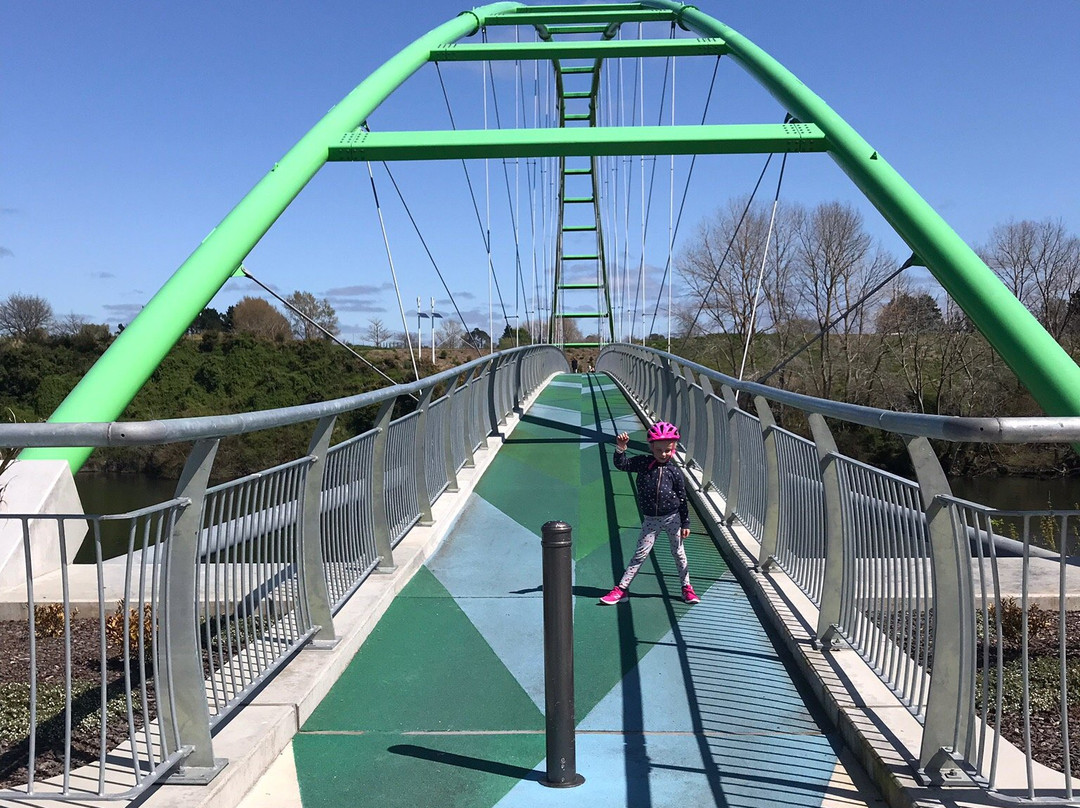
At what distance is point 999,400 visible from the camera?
45.6m

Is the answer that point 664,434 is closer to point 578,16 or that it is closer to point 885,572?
point 885,572

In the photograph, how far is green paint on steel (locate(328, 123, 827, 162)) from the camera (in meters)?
12.5

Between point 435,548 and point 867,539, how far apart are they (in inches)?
155

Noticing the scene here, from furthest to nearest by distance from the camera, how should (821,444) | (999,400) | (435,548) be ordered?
(999,400), (435,548), (821,444)

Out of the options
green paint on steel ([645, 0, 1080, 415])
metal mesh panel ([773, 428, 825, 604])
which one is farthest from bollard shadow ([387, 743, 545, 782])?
green paint on steel ([645, 0, 1080, 415])

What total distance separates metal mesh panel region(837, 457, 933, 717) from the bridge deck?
1.29ft

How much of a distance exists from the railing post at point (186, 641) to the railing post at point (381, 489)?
2.71 meters

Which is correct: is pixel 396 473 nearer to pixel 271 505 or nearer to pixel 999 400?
pixel 271 505

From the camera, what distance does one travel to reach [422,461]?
7.81 meters

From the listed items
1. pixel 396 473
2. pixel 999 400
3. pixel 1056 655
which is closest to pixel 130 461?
pixel 999 400

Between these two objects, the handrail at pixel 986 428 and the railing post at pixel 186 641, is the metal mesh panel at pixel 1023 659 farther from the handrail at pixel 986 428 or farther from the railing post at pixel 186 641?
the railing post at pixel 186 641

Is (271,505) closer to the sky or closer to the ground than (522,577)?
closer to the sky

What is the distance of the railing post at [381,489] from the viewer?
19.9 feet

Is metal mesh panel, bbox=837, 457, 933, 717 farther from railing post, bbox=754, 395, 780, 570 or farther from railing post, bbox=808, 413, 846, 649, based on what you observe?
railing post, bbox=754, 395, 780, 570
